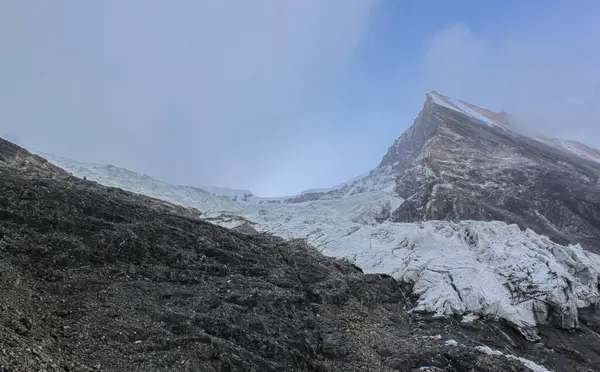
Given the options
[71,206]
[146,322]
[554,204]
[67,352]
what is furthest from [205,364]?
[554,204]

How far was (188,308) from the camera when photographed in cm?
2222

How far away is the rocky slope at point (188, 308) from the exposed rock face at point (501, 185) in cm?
2462

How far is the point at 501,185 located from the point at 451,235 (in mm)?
24296

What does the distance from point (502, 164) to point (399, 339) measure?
171ft

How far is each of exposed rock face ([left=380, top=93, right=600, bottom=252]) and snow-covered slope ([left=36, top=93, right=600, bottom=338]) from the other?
0.98 ft

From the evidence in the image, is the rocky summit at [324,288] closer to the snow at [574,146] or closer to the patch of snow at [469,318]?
the patch of snow at [469,318]

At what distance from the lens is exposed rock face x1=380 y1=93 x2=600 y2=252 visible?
53.3 metres

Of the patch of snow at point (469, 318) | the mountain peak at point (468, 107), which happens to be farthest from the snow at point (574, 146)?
the patch of snow at point (469, 318)

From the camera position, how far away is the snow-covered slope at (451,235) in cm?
3119

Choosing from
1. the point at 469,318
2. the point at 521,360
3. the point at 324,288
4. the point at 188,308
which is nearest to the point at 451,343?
the point at 521,360

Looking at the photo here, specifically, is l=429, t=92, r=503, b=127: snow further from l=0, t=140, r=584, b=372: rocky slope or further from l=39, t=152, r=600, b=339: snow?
l=0, t=140, r=584, b=372: rocky slope

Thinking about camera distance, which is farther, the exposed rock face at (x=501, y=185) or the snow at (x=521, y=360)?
the exposed rock face at (x=501, y=185)

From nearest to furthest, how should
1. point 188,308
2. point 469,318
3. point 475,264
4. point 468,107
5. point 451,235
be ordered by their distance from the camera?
point 188,308 → point 469,318 → point 475,264 → point 451,235 → point 468,107

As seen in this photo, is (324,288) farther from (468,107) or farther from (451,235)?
(468,107)
